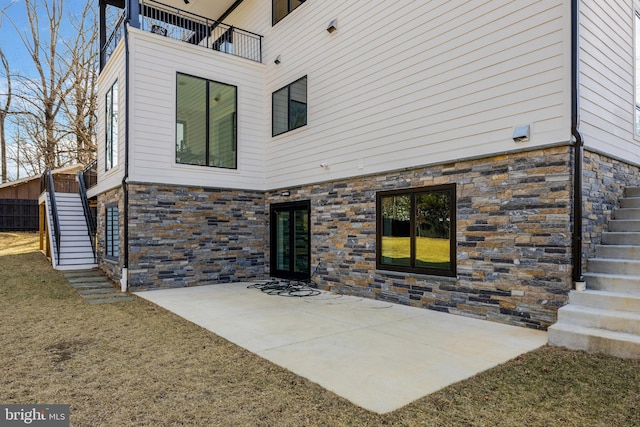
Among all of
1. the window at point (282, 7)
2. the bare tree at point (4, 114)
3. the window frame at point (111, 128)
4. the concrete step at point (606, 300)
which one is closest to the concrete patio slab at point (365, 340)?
the concrete step at point (606, 300)

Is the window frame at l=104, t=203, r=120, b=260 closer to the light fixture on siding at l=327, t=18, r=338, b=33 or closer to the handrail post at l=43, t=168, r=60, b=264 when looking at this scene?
the handrail post at l=43, t=168, r=60, b=264

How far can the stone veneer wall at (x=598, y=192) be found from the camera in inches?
195

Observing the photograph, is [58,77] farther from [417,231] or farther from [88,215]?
[417,231]

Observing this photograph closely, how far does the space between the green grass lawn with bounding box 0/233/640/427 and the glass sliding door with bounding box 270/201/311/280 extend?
13.4ft

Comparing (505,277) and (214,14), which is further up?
(214,14)

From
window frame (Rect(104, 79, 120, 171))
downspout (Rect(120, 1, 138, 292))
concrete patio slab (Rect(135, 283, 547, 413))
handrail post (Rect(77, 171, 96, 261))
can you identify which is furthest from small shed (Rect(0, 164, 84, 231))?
concrete patio slab (Rect(135, 283, 547, 413))

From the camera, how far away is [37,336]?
4734 mm

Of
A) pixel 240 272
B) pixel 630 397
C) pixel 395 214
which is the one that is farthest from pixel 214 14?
pixel 630 397

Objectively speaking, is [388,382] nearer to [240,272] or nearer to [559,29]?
[559,29]

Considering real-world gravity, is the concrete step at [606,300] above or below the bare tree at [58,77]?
below

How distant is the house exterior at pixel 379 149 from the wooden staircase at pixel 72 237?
0.71 meters

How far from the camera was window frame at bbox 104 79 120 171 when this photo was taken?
9.23 meters

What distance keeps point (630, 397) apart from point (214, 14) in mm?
13278

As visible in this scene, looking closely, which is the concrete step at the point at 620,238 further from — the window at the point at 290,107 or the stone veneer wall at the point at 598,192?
the window at the point at 290,107
